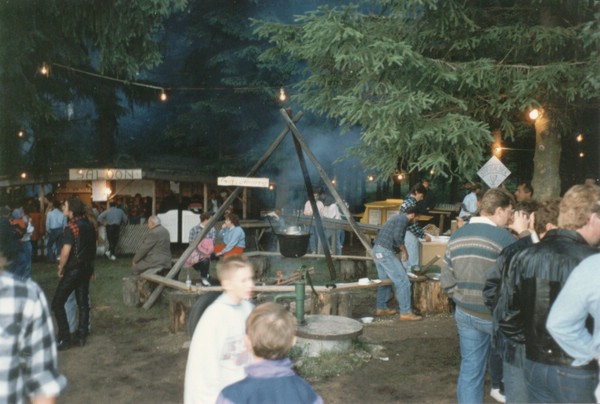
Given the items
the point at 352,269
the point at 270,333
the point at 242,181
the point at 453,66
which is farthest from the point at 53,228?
the point at 270,333

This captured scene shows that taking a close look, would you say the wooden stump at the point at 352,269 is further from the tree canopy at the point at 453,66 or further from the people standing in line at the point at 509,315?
the people standing in line at the point at 509,315

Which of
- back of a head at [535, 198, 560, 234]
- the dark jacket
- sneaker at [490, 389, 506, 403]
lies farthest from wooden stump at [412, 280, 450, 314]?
the dark jacket

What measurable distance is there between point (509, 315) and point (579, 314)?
87 centimetres

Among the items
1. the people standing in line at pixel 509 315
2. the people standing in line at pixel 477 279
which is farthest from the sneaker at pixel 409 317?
the people standing in line at pixel 509 315

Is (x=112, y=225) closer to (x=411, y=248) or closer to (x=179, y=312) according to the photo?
(x=179, y=312)

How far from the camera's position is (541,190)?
432 inches

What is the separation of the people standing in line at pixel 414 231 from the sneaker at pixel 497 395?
3.67 metres

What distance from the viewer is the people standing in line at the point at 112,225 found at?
1612cm

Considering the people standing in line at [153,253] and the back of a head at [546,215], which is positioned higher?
the back of a head at [546,215]

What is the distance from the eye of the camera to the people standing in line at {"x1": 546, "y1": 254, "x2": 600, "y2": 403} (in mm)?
2721

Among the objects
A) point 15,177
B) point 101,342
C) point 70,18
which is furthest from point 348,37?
point 15,177

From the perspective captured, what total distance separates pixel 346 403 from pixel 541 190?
7404 mm

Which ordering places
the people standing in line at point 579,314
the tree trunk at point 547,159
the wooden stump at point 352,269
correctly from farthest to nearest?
1. the wooden stump at point 352,269
2. the tree trunk at point 547,159
3. the people standing in line at point 579,314

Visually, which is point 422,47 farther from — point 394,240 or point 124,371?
point 124,371
